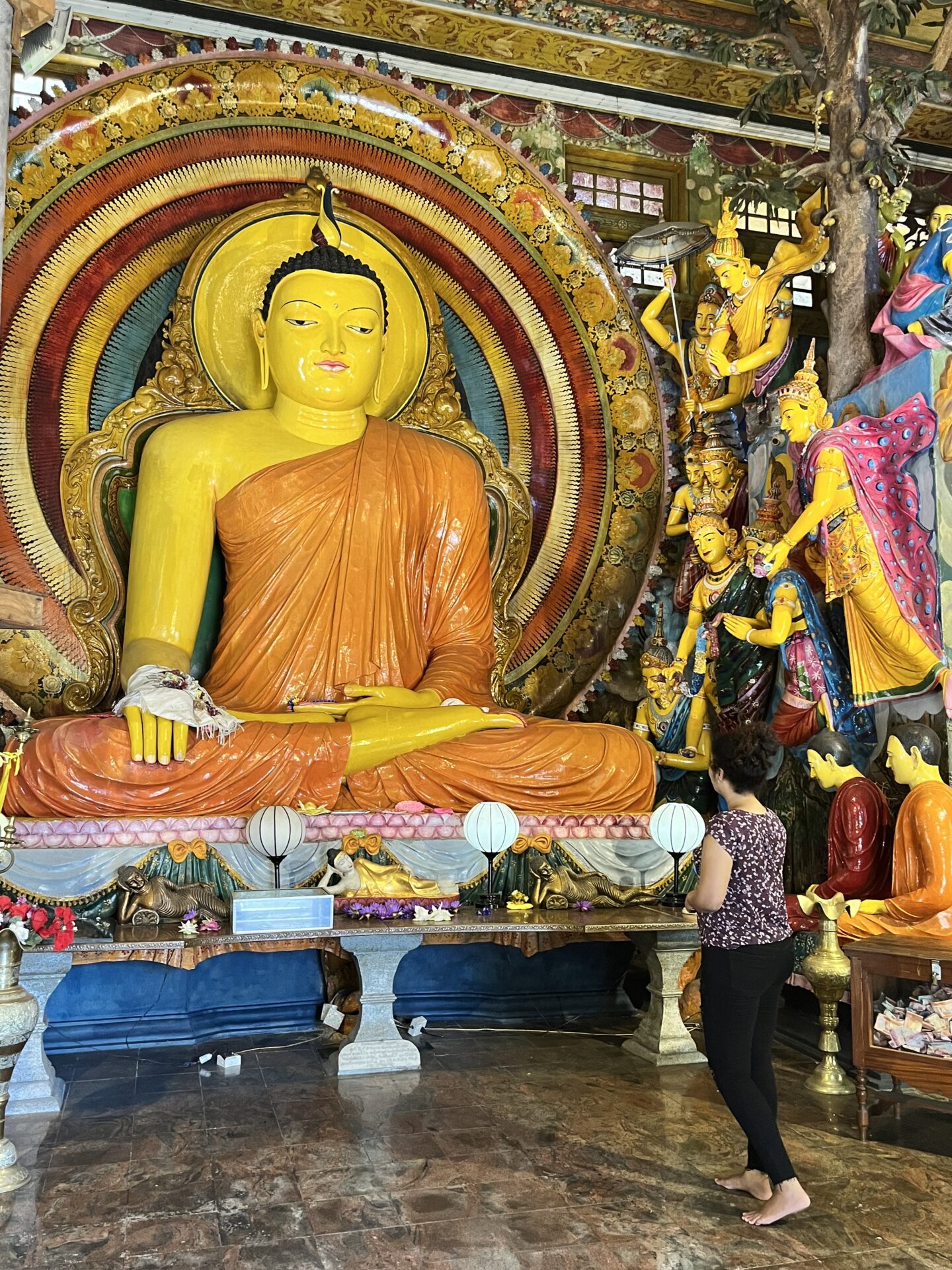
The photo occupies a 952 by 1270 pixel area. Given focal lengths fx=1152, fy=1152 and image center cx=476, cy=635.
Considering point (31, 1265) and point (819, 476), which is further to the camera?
point (819, 476)

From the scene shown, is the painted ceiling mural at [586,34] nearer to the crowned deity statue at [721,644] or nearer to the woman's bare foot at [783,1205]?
the crowned deity statue at [721,644]

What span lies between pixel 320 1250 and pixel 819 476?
11.5 feet

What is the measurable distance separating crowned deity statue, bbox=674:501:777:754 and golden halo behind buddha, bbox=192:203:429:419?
86.4 inches

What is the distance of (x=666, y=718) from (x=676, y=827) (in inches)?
58.9

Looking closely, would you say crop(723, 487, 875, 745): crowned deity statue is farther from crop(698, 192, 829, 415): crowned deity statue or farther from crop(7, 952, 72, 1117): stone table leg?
crop(7, 952, 72, 1117): stone table leg

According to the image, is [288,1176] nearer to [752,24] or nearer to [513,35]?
[513,35]

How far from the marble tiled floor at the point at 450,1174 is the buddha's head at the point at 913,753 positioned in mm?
A: 1185

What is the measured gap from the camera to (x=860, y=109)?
5539 millimetres

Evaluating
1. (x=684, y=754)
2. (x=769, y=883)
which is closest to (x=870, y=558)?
(x=684, y=754)

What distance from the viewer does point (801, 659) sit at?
5.16 metres

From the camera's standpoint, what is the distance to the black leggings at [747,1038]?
9.02 ft

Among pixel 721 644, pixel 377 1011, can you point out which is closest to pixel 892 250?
pixel 721 644

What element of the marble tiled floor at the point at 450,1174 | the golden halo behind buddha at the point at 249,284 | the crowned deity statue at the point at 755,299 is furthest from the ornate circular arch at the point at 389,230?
the marble tiled floor at the point at 450,1174

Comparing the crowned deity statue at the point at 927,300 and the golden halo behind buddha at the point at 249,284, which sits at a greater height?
the golden halo behind buddha at the point at 249,284
